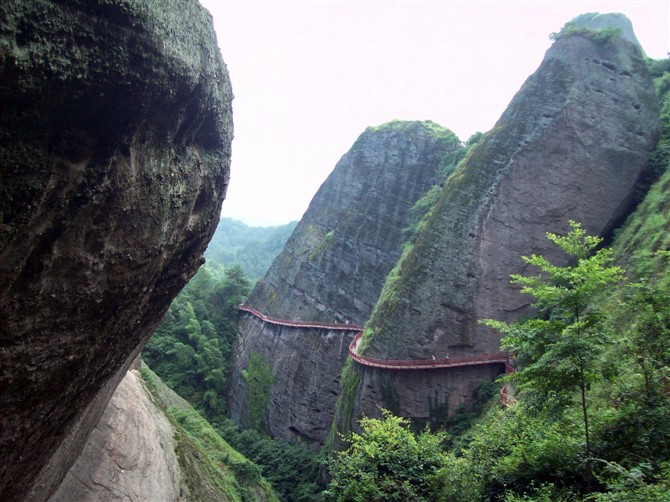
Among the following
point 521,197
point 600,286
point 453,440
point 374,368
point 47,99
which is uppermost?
point 521,197

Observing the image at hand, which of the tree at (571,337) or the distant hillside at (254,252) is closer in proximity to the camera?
the tree at (571,337)

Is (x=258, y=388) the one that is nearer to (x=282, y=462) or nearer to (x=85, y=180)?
(x=282, y=462)

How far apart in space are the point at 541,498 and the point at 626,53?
24024 mm

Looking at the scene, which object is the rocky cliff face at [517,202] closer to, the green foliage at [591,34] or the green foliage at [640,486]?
the green foliage at [591,34]

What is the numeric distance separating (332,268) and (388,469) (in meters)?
24.2

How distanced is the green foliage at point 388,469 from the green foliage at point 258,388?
2010cm

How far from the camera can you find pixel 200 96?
16.3 ft

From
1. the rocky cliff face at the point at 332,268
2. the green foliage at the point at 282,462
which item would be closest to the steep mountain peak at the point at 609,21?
the rocky cliff face at the point at 332,268

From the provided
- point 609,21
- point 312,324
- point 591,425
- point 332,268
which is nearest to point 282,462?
point 312,324

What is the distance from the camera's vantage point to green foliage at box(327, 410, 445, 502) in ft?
33.1

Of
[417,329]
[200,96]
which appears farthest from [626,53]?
[200,96]

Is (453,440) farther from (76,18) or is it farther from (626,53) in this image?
(626,53)

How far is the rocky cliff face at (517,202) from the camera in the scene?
66.7ft

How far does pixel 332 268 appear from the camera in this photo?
3469cm
